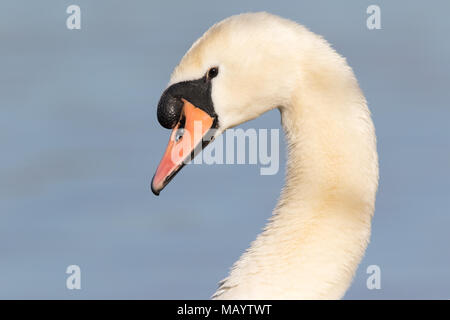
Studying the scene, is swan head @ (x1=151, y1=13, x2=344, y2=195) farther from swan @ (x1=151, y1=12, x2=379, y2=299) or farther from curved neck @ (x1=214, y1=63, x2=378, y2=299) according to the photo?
curved neck @ (x1=214, y1=63, x2=378, y2=299)

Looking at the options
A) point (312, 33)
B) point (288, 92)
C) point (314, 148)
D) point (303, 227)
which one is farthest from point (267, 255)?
point (312, 33)

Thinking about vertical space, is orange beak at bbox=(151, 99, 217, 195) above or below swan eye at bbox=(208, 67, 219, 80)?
below

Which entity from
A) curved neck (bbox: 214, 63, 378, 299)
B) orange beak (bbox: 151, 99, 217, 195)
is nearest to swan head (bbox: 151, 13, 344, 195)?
orange beak (bbox: 151, 99, 217, 195)

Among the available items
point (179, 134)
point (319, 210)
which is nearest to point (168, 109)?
point (179, 134)

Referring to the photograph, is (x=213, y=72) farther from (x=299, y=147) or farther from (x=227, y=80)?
(x=299, y=147)

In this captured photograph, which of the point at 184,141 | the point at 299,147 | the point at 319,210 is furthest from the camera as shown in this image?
the point at 184,141

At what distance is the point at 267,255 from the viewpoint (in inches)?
209

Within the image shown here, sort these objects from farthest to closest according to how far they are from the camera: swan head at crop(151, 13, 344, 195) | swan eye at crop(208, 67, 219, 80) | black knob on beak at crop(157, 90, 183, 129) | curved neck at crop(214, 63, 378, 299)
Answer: black knob on beak at crop(157, 90, 183, 129) → swan eye at crop(208, 67, 219, 80) → swan head at crop(151, 13, 344, 195) → curved neck at crop(214, 63, 378, 299)

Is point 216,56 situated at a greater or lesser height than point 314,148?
greater

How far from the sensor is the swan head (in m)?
5.64

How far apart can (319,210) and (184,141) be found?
1374 millimetres

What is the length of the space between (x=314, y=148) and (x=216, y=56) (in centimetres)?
102

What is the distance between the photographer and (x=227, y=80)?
6059mm
